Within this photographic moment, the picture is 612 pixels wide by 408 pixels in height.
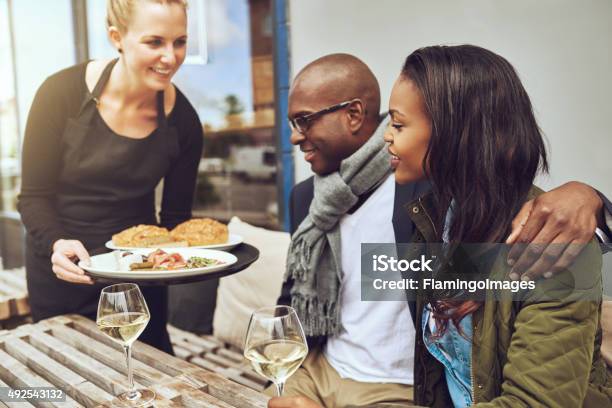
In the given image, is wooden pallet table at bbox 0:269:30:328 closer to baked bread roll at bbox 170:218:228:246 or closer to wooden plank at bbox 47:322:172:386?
wooden plank at bbox 47:322:172:386

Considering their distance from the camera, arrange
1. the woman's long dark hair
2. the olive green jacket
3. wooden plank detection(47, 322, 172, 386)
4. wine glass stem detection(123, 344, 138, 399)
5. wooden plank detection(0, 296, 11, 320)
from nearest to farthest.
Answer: the olive green jacket < the woman's long dark hair < wine glass stem detection(123, 344, 138, 399) < wooden plank detection(47, 322, 172, 386) < wooden plank detection(0, 296, 11, 320)

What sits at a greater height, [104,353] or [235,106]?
[235,106]

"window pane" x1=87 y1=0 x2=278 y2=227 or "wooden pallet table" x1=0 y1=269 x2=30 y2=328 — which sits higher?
"window pane" x1=87 y1=0 x2=278 y2=227

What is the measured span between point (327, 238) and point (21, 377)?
0.88m

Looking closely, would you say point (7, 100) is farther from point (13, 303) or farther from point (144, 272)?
point (144, 272)

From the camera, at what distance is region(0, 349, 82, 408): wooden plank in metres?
1.18

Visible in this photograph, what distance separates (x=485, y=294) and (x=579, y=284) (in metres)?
0.18

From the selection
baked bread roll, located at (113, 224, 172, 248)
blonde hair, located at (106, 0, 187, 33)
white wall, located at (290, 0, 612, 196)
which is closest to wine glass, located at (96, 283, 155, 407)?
baked bread roll, located at (113, 224, 172, 248)

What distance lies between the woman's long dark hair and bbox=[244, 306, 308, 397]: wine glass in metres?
0.36

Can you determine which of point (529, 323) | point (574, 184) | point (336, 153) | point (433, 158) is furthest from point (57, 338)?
point (574, 184)

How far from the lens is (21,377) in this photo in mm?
1308

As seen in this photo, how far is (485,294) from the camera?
102 cm

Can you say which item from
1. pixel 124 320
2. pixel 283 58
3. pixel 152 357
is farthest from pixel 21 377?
pixel 283 58

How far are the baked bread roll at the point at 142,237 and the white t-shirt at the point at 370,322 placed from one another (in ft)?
1.80
